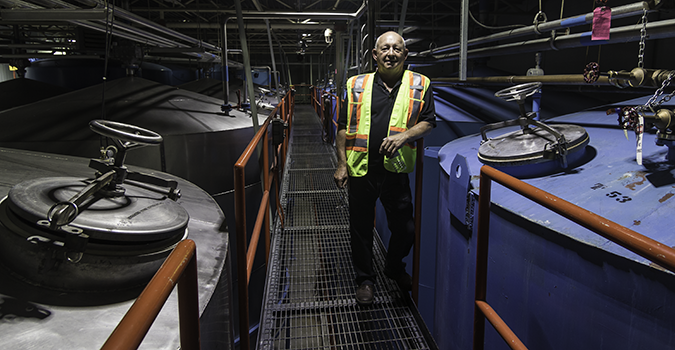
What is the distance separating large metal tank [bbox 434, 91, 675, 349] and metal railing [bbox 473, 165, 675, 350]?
0.53 feet

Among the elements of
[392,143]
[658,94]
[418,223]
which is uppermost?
[658,94]

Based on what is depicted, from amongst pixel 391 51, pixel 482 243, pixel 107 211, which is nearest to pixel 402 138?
pixel 391 51

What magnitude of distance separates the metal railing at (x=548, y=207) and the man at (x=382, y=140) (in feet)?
2.73

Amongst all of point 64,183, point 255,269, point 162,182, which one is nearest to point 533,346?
point 162,182

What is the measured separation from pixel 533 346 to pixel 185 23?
1209 centimetres

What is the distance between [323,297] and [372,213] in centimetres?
68

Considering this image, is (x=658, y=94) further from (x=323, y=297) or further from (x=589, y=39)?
(x=323, y=297)

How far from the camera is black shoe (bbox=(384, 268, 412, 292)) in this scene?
8.69ft

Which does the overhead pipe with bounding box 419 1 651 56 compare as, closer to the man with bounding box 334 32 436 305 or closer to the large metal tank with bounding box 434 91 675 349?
the large metal tank with bounding box 434 91 675 349

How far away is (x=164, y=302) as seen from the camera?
Result: 2.44 feet

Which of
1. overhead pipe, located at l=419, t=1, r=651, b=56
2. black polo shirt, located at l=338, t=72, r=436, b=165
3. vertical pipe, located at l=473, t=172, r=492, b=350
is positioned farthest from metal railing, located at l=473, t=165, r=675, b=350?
overhead pipe, located at l=419, t=1, r=651, b=56

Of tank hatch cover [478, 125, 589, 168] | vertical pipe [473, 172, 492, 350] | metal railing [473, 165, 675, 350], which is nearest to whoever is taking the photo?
metal railing [473, 165, 675, 350]

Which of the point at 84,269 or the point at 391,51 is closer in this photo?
the point at 84,269

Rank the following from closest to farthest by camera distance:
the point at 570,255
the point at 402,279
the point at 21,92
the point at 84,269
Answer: the point at 84,269, the point at 570,255, the point at 402,279, the point at 21,92
